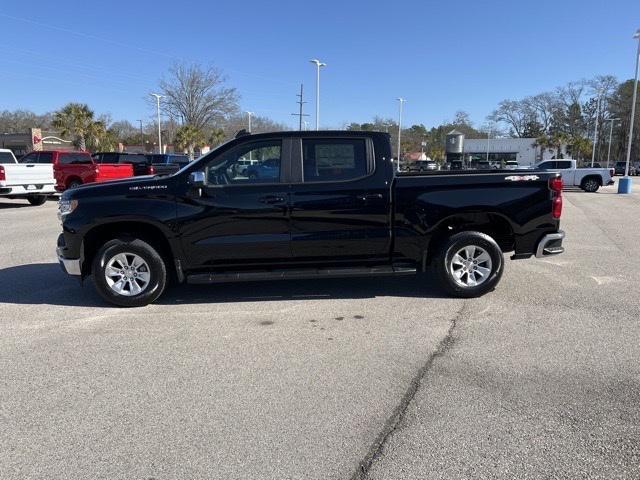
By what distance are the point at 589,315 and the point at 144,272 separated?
16.2ft

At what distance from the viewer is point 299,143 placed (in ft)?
18.6

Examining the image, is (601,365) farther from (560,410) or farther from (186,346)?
(186,346)

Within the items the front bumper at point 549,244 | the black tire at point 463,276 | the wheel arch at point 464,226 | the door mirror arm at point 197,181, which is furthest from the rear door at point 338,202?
the front bumper at point 549,244

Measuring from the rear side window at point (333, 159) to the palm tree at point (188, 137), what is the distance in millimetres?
48992

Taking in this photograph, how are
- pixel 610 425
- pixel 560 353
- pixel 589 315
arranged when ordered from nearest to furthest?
pixel 610 425
pixel 560 353
pixel 589 315

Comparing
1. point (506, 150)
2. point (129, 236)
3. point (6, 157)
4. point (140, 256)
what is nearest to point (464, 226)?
point (140, 256)

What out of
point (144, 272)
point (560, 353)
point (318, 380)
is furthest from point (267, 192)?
point (560, 353)

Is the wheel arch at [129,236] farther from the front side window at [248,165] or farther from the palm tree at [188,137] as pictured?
the palm tree at [188,137]

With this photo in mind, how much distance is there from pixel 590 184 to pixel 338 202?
1035 inches

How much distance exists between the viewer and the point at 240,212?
5.48 metres

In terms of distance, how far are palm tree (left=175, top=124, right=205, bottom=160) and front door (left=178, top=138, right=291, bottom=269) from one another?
48883 mm

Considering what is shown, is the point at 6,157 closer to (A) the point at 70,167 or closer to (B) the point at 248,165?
(A) the point at 70,167

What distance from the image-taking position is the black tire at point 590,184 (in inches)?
1062

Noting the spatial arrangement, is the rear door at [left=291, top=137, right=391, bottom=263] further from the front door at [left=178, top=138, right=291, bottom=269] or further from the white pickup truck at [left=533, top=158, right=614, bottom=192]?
the white pickup truck at [left=533, top=158, right=614, bottom=192]
